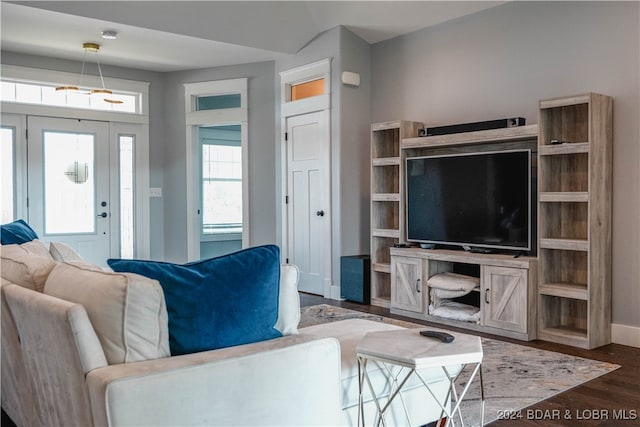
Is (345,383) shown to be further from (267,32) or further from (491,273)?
(267,32)

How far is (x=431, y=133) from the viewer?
5.21 m

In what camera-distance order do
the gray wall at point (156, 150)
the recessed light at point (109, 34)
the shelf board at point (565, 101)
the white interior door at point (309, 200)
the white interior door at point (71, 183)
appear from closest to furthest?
the shelf board at point (565, 101)
the recessed light at point (109, 34)
the white interior door at point (309, 200)
the white interior door at point (71, 183)
the gray wall at point (156, 150)

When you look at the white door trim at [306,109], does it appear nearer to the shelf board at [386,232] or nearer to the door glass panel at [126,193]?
the shelf board at [386,232]

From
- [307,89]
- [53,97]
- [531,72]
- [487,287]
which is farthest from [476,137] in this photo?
[53,97]

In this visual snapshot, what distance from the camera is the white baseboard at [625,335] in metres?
4.09

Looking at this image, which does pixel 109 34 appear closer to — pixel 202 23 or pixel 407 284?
pixel 202 23

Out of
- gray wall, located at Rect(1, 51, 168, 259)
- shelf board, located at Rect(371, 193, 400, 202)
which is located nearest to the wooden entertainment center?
shelf board, located at Rect(371, 193, 400, 202)

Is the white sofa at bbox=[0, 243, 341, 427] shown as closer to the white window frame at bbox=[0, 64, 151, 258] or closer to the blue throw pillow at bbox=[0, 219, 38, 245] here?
the blue throw pillow at bbox=[0, 219, 38, 245]

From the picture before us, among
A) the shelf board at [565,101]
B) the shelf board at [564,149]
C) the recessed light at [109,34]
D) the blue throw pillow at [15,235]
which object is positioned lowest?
the blue throw pillow at [15,235]

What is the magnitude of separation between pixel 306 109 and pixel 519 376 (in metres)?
3.88

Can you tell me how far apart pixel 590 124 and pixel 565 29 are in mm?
1015

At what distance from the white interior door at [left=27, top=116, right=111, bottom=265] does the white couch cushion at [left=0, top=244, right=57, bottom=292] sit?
478cm

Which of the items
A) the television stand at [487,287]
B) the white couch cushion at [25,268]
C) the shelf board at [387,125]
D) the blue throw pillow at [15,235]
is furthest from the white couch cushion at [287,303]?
the shelf board at [387,125]

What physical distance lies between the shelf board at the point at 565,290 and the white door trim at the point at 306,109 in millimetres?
2445
